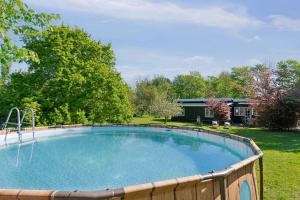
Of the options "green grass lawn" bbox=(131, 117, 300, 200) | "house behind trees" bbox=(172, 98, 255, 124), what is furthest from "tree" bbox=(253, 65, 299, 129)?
"green grass lawn" bbox=(131, 117, 300, 200)

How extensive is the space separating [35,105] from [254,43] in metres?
29.2

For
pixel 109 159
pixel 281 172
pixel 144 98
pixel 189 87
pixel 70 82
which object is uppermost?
pixel 189 87

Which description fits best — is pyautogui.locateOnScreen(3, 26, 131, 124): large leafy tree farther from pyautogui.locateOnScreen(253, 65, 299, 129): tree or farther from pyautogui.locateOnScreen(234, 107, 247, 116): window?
pyautogui.locateOnScreen(234, 107, 247, 116): window

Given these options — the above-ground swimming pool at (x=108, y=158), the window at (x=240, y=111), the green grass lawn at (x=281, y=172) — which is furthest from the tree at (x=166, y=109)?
the green grass lawn at (x=281, y=172)

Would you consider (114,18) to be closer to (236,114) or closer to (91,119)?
(91,119)

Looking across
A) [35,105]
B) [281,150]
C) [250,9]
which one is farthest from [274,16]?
[35,105]

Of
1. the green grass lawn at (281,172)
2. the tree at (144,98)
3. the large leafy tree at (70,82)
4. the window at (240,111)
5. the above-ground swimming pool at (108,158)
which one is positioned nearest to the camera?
the green grass lawn at (281,172)

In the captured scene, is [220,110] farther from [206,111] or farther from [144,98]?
[144,98]

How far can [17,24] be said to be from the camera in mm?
8156

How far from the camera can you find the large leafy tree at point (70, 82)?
906 inches

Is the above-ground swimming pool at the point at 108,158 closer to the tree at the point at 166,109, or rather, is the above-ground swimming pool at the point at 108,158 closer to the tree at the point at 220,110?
the tree at the point at 220,110

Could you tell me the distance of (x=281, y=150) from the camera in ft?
44.0

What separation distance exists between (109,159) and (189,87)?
45.5 metres

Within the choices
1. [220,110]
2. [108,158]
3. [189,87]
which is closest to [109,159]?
[108,158]
